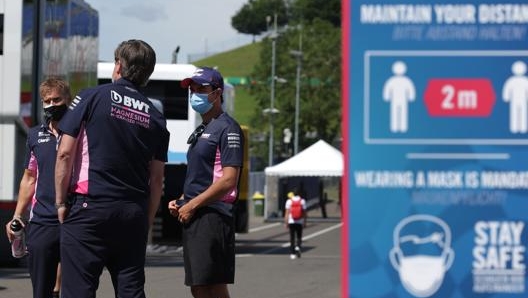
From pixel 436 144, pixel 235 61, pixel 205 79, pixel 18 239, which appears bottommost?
pixel 18 239

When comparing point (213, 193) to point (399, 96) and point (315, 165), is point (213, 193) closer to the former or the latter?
point (399, 96)

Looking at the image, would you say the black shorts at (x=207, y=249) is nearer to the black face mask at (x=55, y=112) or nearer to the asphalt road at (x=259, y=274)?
the black face mask at (x=55, y=112)

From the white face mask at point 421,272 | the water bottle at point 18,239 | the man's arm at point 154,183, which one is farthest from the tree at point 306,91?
the white face mask at point 421,272

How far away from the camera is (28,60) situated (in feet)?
56.6

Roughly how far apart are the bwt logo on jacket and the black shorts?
94 cm

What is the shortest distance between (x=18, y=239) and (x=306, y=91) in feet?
219

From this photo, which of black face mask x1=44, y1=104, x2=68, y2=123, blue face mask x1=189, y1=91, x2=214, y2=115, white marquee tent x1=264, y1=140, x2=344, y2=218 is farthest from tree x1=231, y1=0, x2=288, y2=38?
blue face mask x1=189, y1=91, x2=214, y2=115

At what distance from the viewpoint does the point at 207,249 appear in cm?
781

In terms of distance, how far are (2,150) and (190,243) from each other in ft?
30.9

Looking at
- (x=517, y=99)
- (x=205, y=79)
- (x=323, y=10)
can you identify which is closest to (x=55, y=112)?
(x=205, y=79)

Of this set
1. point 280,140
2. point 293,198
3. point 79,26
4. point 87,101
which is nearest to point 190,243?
point 87,101

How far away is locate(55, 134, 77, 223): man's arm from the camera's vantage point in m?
6.91

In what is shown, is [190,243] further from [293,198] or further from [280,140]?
[280,140]

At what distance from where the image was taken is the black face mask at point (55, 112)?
29.5ft
